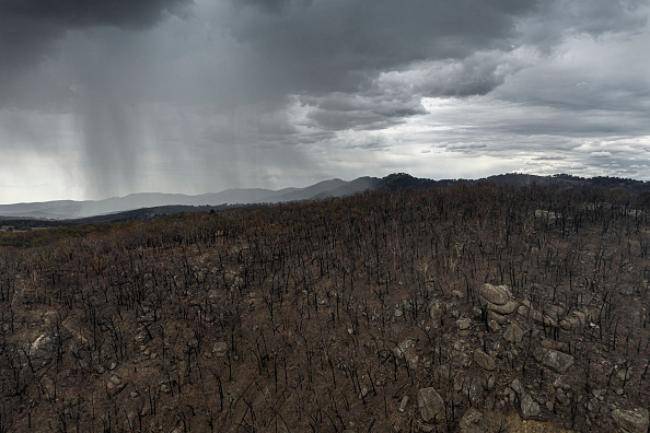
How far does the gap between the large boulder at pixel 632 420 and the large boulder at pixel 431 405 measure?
12.0 feet

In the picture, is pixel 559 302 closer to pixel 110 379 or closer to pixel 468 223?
pixel 468 223

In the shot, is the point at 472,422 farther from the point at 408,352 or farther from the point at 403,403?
the point at 408,352

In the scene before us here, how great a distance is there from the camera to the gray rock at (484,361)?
9.18m

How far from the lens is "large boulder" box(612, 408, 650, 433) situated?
7.34m

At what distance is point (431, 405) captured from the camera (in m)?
8.50

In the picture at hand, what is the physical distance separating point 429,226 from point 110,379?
16.2 metres

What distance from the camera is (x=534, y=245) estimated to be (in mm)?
15836

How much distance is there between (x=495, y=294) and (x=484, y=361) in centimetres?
280

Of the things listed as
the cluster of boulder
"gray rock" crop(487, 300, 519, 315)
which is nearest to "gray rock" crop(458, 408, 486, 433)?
the cluster of boulder

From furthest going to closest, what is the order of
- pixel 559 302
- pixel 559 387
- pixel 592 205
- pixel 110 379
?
pixel 592 205 → pixel 559 302 → pixel 110 379 → pixel 559 387

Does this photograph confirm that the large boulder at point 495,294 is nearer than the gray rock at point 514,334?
No

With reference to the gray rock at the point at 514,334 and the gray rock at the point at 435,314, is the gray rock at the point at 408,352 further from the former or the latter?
the gray rock at the point at 514,334

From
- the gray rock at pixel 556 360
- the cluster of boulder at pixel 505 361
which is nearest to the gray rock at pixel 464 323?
the cluster of boulder at pixel 505 361

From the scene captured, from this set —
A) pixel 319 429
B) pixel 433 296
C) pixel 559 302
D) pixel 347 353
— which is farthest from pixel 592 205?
pixel 319 429
